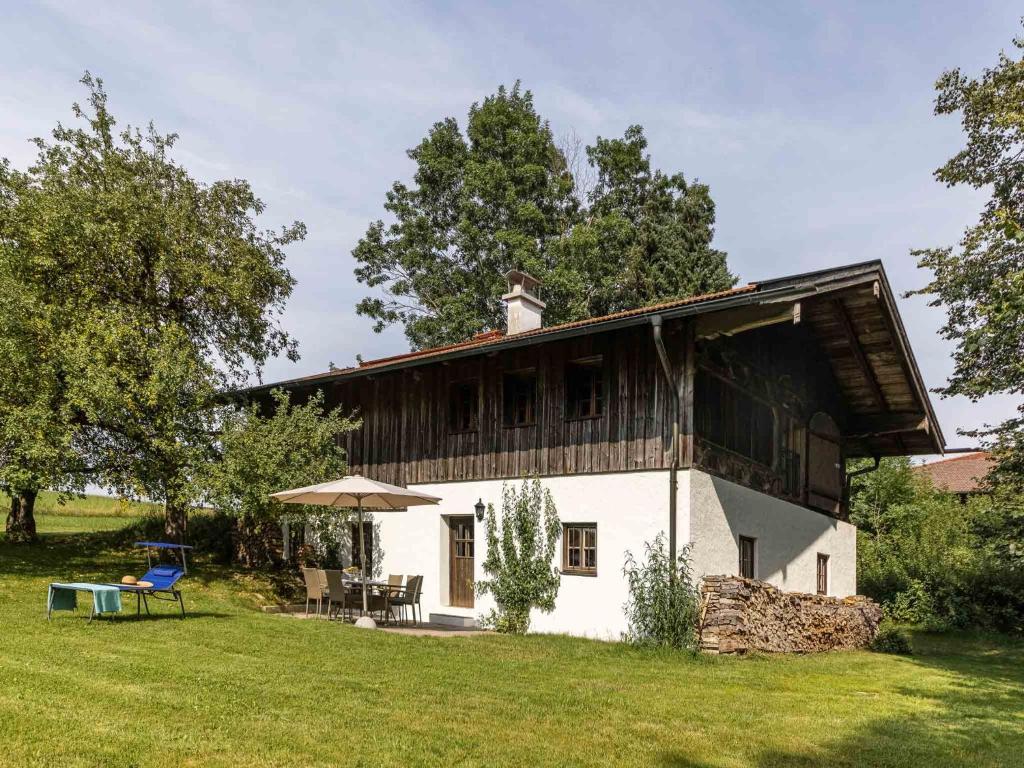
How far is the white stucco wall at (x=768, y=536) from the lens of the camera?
1282 cm

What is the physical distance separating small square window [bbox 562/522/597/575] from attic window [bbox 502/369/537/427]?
200cm

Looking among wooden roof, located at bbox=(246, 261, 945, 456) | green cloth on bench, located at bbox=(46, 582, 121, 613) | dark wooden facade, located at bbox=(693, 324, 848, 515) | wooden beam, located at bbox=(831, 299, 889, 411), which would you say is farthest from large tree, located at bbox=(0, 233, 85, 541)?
wooden beam, located at bbox=(831, 299, 889, 411)

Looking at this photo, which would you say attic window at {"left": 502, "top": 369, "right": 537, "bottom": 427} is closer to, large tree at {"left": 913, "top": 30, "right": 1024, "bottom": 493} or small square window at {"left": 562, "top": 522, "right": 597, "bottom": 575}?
small square window at {"left": 562, "top": 522, "right": 597, "bottom": 575}

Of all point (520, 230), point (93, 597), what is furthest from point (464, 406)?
point (520, 230)

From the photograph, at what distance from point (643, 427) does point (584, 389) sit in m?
1.43

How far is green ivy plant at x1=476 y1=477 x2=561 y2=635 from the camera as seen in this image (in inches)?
545

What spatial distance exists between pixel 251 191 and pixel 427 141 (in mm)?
14870

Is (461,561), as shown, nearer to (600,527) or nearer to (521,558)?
(521,558)

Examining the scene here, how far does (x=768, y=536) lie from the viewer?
1532cm

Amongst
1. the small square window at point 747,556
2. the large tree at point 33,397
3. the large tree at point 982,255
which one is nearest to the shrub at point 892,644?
the small square window at point 747,556

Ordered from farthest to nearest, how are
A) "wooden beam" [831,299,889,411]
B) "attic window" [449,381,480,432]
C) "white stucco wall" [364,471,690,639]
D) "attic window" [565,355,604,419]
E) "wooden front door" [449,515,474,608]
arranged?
"attic window" [449,381,480,432]
"wooden beam" [831,299,889,411]
"wooden front door" [449,515,474,608]
"attic window" [565,355,604,419]
"white stucco wall" [364,471,690,639]

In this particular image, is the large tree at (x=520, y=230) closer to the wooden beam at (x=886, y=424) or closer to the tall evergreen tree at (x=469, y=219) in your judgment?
the tall evergreen tree at (x=469, y=219)

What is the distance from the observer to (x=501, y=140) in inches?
1310

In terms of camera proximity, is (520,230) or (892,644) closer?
Result: (892,644)
